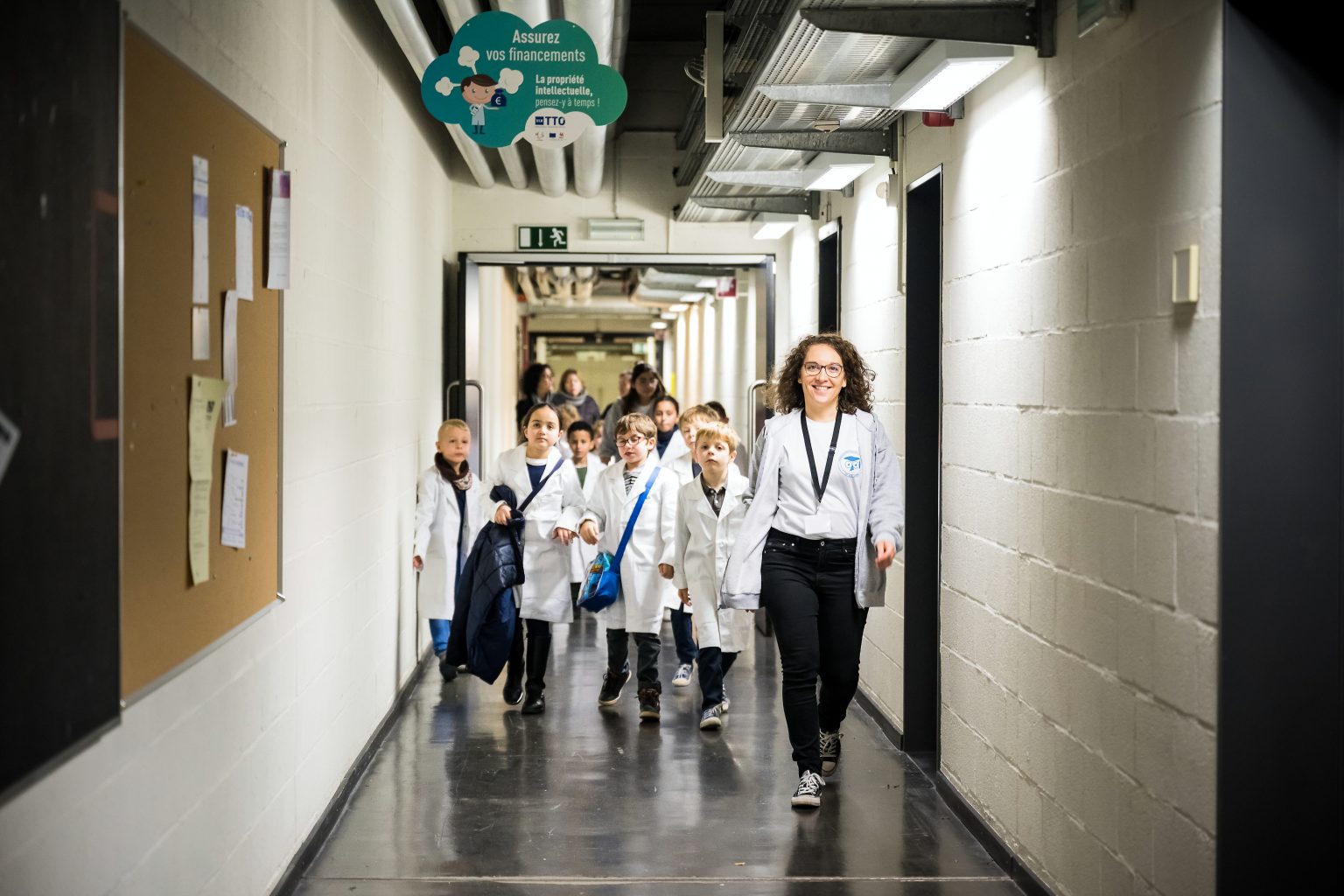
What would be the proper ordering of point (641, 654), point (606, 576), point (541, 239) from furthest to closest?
point (541, 239)
point (641, 654)
point (606, 576)

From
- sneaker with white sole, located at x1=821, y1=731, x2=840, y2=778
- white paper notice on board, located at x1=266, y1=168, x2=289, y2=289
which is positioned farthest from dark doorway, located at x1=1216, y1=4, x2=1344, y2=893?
sneaker with white sole, located at x1=821, y1=731, x2=840, y2=778

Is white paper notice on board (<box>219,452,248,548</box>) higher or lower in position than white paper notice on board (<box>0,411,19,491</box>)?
lower

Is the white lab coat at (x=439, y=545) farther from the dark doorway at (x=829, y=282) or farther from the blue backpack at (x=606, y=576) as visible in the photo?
the dark doorway at (x=829, y=282)

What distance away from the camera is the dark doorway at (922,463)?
5.61 meters

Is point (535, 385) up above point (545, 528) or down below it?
above

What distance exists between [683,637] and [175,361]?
4477 mm

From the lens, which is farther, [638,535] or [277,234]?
[638,535]

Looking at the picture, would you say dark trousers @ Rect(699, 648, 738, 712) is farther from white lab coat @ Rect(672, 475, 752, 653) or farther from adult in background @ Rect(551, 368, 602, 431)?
adult in background @ Rect(551, 368, 602, 431)

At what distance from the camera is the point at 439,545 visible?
693cm

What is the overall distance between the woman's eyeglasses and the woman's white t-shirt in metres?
0.23

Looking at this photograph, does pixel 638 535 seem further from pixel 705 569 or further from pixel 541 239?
pixel 541 239

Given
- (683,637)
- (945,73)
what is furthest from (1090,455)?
(683,637)

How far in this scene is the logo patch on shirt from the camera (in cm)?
476

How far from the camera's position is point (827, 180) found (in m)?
6.54
